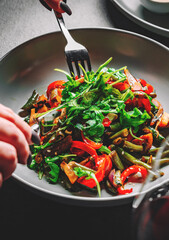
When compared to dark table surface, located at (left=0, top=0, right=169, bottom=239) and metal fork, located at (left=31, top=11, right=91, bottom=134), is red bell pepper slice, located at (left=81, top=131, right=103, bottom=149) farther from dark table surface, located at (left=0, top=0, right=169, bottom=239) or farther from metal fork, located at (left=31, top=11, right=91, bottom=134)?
metal fork, located at (left=31, top=11, right=91, bottom=134)

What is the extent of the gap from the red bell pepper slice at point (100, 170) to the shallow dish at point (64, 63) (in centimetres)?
54

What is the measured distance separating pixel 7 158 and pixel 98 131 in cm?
57

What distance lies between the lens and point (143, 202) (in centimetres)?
69

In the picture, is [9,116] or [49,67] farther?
[49,67]

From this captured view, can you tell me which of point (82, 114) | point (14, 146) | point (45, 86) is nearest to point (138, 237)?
point (14, 146)

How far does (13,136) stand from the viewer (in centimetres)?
88

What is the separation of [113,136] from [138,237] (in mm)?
748

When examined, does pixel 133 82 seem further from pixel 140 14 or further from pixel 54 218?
pixel 54 218

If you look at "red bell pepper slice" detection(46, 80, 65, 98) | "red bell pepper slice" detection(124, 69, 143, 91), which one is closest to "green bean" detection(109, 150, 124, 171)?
"red bell pepper slice" detection(124, 69, 143, 91)

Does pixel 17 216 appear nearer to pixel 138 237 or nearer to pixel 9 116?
pixel 9 116

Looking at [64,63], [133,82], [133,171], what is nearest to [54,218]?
[133,171]

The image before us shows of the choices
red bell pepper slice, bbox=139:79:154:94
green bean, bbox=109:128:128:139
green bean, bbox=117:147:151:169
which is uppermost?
red bell pepper slice, bbox=139:79:154:94

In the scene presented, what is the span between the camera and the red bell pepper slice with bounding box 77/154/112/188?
46.8 inches

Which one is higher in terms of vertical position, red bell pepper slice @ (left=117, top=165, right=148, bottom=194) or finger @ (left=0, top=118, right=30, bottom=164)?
finger @ (left=0, top=118, right=30, bottom=164)
